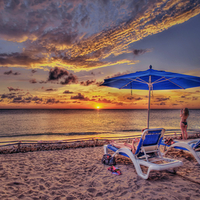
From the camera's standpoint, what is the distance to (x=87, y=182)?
10.4 ft

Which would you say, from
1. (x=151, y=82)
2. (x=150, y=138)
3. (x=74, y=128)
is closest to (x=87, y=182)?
(x=150, y=138)

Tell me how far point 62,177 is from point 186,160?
396cm

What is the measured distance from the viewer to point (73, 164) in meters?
4.38

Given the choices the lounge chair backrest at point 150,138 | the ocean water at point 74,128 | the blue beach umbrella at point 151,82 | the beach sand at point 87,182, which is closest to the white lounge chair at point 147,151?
the lounge chair backrest at point 150,138

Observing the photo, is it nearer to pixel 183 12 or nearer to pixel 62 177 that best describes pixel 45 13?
pixel 183 12

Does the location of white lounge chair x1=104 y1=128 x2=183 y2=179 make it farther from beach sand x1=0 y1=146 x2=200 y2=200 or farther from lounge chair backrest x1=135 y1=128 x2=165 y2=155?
beach sand x1=0 y1=146 x2=200 y2=200

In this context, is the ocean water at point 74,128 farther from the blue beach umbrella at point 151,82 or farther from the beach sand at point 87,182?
the beach sand at point 87,182

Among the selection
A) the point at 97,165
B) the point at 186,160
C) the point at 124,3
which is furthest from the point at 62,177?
the point at 124,3

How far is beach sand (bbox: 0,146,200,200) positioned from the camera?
2637 mm

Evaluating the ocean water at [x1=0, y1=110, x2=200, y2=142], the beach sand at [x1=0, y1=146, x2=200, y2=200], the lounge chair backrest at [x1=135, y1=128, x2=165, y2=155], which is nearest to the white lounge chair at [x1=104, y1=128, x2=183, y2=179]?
the lounge chair backrest at [x1=135, y1=128, x2=165, y2=155]

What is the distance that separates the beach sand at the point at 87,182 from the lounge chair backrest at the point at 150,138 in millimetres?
699

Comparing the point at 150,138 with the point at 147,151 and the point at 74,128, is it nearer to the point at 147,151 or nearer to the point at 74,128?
the point at 147,151

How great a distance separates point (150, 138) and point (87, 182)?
189cm

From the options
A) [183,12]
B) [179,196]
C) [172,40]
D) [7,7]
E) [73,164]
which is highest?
[7,7]
